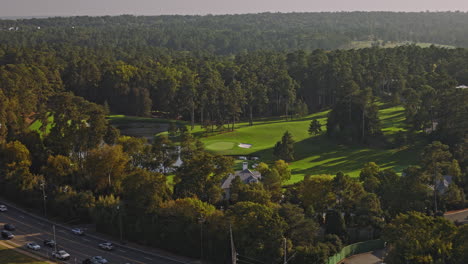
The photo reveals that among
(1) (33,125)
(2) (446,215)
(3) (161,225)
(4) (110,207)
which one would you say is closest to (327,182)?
(2) (446,215)

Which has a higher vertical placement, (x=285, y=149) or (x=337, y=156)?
(x=285, y=149)

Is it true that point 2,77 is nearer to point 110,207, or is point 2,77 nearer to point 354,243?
point 110,207

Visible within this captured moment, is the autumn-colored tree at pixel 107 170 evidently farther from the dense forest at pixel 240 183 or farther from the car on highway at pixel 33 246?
the car on highway at pixel 33 246

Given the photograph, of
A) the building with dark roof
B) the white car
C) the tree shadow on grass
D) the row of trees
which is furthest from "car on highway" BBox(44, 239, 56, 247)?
the row of trees

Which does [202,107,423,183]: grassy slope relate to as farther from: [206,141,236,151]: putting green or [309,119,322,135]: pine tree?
[309,119,322,135]: pine tree

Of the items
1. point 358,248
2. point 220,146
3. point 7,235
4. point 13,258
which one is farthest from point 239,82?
point 13,258

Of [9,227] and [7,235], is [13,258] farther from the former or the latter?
[9,227]
